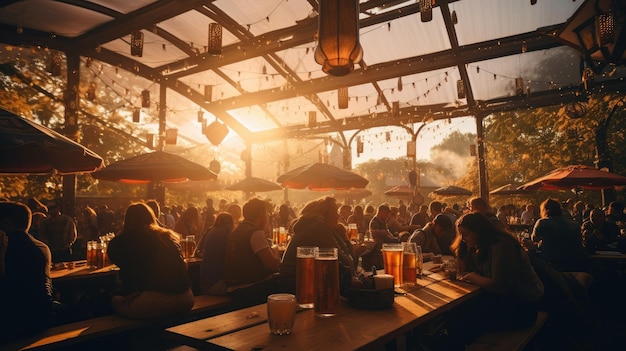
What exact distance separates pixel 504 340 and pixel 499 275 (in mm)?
448

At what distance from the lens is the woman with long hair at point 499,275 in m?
2.54

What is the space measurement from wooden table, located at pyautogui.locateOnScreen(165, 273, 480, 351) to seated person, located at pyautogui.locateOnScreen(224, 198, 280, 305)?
119 centimetres

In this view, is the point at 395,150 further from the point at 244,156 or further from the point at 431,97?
the point at 244,156

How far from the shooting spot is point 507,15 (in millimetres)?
7789

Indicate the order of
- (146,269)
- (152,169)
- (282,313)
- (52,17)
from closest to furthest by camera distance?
(282,313)
(146,269)
(152,169)
(52,17)

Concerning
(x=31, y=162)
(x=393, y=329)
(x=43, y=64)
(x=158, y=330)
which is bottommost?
(x=158, y=330)

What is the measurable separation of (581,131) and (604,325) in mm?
9357

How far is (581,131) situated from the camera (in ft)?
39.9

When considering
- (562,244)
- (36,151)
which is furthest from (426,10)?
(36,151)

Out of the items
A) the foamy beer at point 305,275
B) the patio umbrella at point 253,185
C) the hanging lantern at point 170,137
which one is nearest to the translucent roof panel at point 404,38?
the patio umbrella at point 253,185

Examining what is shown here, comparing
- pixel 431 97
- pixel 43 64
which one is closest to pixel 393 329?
pixel 431 97

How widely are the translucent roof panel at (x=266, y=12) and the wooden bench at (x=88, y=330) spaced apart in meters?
6.63

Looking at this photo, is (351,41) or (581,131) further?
(581,131)

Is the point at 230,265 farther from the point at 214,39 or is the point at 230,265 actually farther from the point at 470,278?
the point at 214,39
